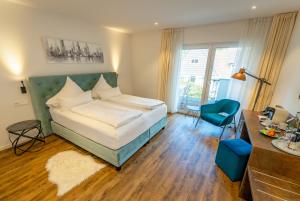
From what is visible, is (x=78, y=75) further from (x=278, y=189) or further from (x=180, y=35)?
(x=278, y=189)

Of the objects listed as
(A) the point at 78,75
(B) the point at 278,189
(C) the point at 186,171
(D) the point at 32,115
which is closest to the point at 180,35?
(A) the point at 78,75

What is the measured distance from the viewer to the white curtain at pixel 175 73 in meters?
3.78

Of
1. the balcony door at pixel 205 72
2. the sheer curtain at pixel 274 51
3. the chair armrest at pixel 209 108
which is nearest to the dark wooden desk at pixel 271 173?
the chair armrest at pixel 209 108

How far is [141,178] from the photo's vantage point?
1.91 m

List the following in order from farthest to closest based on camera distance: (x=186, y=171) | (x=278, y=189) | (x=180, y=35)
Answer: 1. (x=180, y=35)
2. (x=186, y=171)
3. (x=278, y=189)

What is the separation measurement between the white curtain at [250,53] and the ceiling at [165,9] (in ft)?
0.73

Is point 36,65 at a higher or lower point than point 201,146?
higher

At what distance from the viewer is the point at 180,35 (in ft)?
12.2

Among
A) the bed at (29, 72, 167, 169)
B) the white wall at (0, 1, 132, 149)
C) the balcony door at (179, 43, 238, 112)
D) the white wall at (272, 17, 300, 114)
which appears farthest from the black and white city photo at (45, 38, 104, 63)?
the white wall at (272, 17, 300, 114)

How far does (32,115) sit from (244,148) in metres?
3.80

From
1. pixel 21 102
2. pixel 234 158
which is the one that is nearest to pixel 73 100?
pixel 21 102

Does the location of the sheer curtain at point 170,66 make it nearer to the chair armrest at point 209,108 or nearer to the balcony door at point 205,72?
the balcony door at point 205,72

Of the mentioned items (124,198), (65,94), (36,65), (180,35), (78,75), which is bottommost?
(124,198)

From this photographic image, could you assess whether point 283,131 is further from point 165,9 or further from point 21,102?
point 21,102
